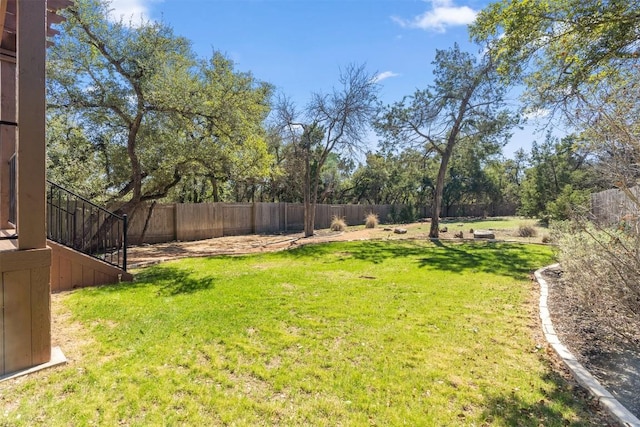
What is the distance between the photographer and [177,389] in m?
2.47

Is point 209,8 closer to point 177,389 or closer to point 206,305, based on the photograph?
point 206,305

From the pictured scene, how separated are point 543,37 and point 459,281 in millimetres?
4133

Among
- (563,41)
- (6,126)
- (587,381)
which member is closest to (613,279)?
(587,381)

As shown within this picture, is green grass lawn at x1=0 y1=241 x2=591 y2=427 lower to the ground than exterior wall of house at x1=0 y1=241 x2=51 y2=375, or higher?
lower

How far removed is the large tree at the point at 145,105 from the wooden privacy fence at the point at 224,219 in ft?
5.06

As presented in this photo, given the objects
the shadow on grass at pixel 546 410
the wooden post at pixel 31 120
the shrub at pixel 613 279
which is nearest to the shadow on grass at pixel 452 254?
the shrub at pixel 613 279

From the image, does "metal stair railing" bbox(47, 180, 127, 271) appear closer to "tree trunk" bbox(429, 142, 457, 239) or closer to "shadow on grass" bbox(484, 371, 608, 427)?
"shadow on grass" bbox(484, 371, 608, 427)

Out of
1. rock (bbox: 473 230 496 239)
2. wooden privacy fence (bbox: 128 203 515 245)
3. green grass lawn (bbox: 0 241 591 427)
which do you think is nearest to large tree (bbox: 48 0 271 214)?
wooden privacy fence (bbox: 128 203 515 245)

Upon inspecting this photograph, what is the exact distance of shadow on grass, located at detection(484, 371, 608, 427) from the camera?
2.26 metres

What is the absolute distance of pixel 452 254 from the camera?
377 inches

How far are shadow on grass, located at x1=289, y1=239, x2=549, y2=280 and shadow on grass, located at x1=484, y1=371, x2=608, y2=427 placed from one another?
4528mm

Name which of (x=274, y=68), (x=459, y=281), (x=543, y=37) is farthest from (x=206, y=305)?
(x=274, y=68)

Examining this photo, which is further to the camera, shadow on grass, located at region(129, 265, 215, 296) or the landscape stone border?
shadow on grass, located at region(129, 265, 215, 296)

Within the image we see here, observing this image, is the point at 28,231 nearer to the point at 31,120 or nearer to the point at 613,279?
the point at 31,120
